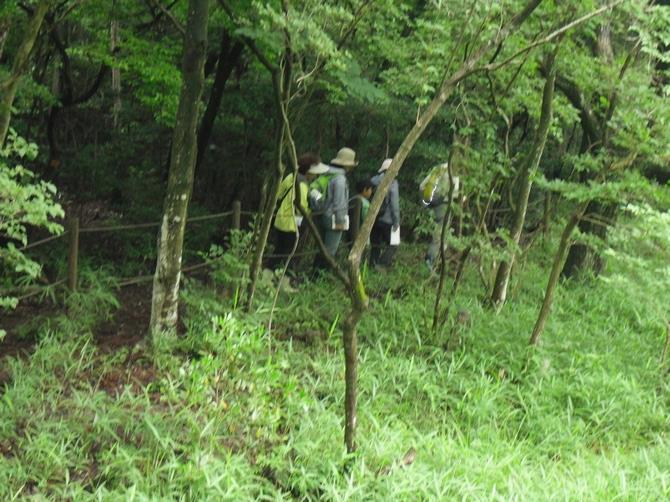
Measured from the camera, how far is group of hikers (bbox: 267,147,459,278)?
760 cm

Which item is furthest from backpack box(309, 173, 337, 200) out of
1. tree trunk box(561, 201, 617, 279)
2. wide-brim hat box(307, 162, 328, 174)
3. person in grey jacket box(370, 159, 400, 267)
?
tree trunk box(561, 201, 617, 279)

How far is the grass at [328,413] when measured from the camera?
4.11 meters

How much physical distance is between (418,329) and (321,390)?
1.80 m

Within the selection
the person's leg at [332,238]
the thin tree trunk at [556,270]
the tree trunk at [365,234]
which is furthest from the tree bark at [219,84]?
the tree trunk at [365,234]

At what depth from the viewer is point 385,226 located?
8742 mm

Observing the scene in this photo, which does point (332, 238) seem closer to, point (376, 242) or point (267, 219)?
point (376, 242)

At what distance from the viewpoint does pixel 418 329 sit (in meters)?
6.93

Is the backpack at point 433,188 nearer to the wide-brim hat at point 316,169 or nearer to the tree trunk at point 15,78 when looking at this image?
the wide-brim hat at point 316,169

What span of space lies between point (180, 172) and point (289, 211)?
247cm

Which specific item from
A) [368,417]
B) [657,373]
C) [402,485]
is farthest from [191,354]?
[657,373]

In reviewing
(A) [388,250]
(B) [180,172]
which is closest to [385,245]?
(A) [388,250]

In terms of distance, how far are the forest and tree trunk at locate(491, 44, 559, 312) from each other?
0.11ft

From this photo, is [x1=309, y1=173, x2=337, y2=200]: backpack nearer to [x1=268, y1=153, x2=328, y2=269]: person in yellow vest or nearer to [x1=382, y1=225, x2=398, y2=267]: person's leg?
[x1=268, y1=153, x2=328, y2=269]: person in yellow vest

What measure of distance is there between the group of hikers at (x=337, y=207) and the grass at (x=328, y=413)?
929 millimetres
